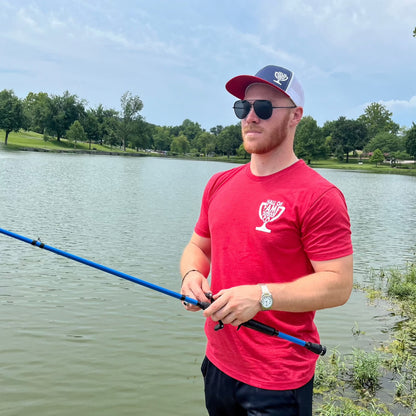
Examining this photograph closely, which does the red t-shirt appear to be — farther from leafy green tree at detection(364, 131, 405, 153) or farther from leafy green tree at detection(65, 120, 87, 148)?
leafy green tree at detection(364, 131, 405, 153)

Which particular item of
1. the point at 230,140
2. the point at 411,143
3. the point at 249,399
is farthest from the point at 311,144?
the point at 249,399

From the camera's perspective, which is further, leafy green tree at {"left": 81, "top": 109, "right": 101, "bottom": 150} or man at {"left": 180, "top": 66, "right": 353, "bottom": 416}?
leafy green tree at {"left": 81, "top": 109, "right": 101, "bottom": 150}

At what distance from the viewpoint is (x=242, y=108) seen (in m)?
3.01

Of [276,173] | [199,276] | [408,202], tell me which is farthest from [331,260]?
[408,202]

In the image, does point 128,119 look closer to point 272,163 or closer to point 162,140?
point 162,140

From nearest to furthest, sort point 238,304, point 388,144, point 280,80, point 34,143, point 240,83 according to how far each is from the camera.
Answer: point 238,304 < point 280,80 < point 240,83 < point 34,143 < point 388,144

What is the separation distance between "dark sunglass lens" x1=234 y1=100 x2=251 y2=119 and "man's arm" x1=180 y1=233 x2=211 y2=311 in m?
0.90

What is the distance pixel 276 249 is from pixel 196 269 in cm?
76

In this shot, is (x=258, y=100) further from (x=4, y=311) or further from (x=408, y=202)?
(x=408, y=202)

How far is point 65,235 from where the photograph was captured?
1705 cm

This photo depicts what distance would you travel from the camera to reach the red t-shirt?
2555 mm

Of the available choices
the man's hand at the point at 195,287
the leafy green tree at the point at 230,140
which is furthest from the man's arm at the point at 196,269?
the leafy green tree at the point at 230,140

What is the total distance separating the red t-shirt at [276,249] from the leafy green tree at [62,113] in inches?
5104

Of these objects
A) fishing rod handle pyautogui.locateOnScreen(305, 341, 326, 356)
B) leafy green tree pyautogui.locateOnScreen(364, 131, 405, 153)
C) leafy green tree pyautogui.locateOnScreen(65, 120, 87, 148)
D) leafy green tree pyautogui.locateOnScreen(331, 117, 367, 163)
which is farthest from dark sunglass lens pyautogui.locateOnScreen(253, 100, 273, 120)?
leafy green tree pyautogui.locateOnScreen(331, 117, 367, 163)
